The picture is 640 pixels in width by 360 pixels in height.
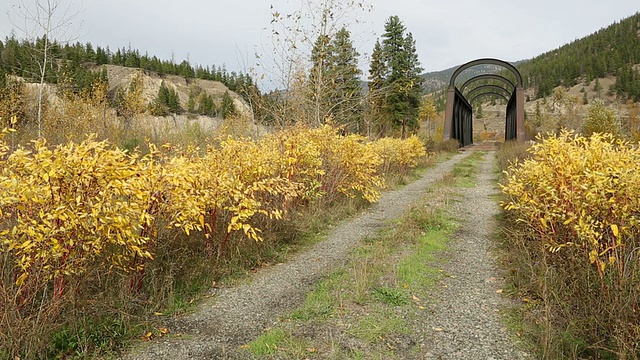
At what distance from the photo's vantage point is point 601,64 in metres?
105

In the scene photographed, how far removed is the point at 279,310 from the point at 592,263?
2834 mm

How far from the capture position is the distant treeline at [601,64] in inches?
3708

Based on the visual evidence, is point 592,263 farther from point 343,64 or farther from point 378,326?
point 343,64

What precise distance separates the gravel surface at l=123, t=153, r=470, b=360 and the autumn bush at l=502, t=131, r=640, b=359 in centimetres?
43

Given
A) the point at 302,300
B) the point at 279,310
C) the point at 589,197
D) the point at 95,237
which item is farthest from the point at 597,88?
the point at 95,237

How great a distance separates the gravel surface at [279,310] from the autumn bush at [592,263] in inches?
17.0

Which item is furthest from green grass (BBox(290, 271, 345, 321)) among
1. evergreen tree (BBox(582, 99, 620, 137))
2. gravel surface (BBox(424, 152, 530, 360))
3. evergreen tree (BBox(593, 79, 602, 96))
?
evergreen tree (BBox(593, 79, 602, 96))

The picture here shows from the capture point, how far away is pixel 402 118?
3041cm

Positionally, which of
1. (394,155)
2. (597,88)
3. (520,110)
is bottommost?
(394,155)

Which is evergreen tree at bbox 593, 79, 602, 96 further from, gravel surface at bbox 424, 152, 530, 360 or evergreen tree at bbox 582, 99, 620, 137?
gravel surface at bbox 424, 152, 530, 360

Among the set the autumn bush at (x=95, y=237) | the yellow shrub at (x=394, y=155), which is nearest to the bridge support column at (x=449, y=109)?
the yellow shrub at (x=394, y=155)

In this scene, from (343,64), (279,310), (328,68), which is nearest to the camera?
(279,310)

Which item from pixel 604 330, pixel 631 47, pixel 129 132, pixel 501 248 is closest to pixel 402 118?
pixel 129 132

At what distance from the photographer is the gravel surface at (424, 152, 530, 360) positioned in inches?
108
